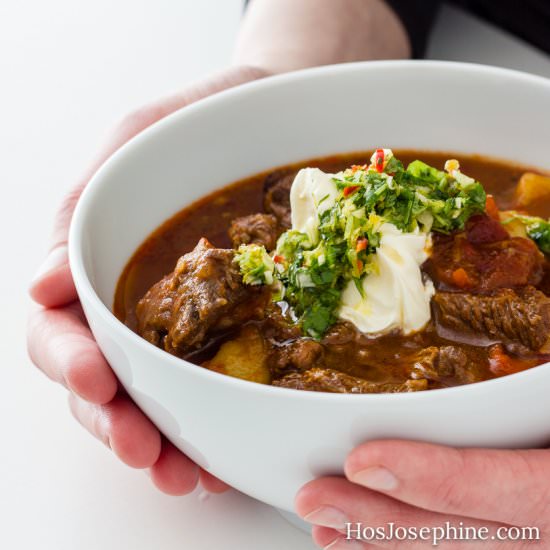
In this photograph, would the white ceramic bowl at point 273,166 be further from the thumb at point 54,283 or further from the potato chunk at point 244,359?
the potato chunk at point 244,359

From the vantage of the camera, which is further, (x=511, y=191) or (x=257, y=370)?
(x=511, y=191)

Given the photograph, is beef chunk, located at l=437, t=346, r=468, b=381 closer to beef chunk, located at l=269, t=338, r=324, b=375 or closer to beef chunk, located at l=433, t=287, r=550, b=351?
beef chunk, located at l=433, t=287, r=550, b=351

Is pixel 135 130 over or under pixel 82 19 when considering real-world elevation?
over

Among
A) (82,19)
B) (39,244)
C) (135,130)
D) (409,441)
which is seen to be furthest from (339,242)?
(82,19)

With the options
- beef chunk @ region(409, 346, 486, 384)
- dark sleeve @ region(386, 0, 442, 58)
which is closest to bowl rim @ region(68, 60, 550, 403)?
beef chunk @ region(409, 346, 486, 384)

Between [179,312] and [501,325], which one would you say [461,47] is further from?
[179,312]

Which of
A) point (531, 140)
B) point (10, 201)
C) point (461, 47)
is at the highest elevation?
point (531, 140)
